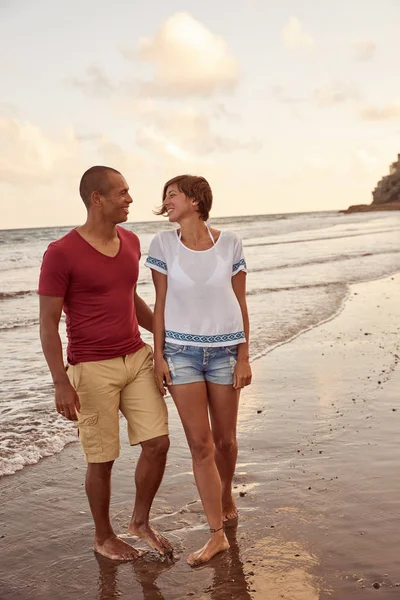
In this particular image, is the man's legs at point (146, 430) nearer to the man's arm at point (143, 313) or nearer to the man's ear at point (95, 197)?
the man's arm at point (143, 313)

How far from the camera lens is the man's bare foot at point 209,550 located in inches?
148

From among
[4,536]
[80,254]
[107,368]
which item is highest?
[80,254]

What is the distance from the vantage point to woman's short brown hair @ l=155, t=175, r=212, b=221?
395cm

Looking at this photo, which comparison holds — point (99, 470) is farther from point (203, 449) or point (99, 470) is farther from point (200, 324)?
point (200, 324)

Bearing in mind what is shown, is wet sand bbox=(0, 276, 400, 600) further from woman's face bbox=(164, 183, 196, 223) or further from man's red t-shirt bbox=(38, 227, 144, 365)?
woman's face bbox=(164, 183, 196, 223)

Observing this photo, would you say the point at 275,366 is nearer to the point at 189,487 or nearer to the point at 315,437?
the point at 315,437

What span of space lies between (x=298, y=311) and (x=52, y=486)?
8325mm

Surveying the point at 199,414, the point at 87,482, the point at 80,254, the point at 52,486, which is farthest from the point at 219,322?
the point at 52,486

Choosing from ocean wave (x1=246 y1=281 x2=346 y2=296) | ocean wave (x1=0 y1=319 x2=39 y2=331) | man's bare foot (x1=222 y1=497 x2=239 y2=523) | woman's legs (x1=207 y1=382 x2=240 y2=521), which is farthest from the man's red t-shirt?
ocean wave (x1=246 y1=281 x2=346 y2=296)

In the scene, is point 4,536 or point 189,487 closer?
point 4,536

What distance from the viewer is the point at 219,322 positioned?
3.90 metres

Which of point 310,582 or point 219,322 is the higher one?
point 219,322

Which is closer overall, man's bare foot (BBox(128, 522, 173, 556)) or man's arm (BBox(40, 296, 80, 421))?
man's arm (BBox(40, 296, 80, 421))

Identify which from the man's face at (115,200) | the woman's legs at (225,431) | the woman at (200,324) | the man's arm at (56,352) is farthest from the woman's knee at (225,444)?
the man's face at (115,200)
